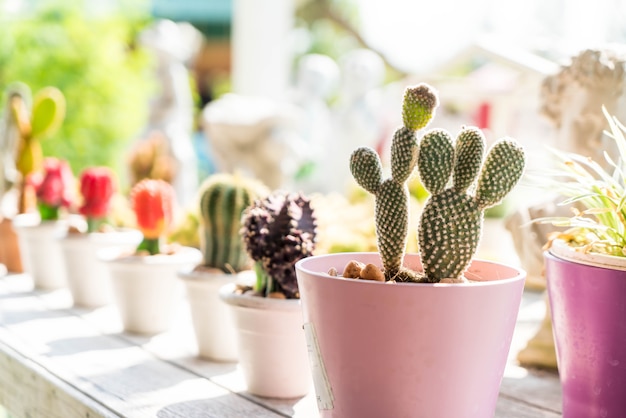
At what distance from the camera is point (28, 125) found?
166 centimetres

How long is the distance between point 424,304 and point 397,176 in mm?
129

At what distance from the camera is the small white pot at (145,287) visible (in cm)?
119

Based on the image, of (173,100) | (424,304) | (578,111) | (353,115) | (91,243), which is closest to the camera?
(424,304)

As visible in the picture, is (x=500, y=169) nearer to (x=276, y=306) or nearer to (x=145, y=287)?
(x=276, y=306)

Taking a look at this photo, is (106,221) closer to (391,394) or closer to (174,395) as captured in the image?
(174,395)

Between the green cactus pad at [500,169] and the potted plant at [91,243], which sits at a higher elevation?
the green cactus pad at [500,169]

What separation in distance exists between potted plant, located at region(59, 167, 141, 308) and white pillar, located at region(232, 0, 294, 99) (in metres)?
2.22

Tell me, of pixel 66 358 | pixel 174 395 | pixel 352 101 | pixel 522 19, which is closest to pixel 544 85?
pixel 174 395

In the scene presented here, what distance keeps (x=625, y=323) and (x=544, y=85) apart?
0.46m

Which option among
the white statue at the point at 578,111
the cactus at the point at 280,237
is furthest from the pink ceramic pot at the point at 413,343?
the white statue at the point at 578,111

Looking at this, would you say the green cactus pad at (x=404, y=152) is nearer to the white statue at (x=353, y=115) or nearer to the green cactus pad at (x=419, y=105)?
the green cactus pad at (x=419, y=105)

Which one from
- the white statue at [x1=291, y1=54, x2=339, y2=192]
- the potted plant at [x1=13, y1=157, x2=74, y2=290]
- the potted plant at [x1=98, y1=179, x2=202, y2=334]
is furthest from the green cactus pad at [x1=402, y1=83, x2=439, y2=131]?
the white statue at [x1=291, y1=54, x2=339, y2=192]

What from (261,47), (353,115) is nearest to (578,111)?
(353,115)

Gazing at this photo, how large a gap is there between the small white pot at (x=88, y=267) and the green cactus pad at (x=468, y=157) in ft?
2.62
